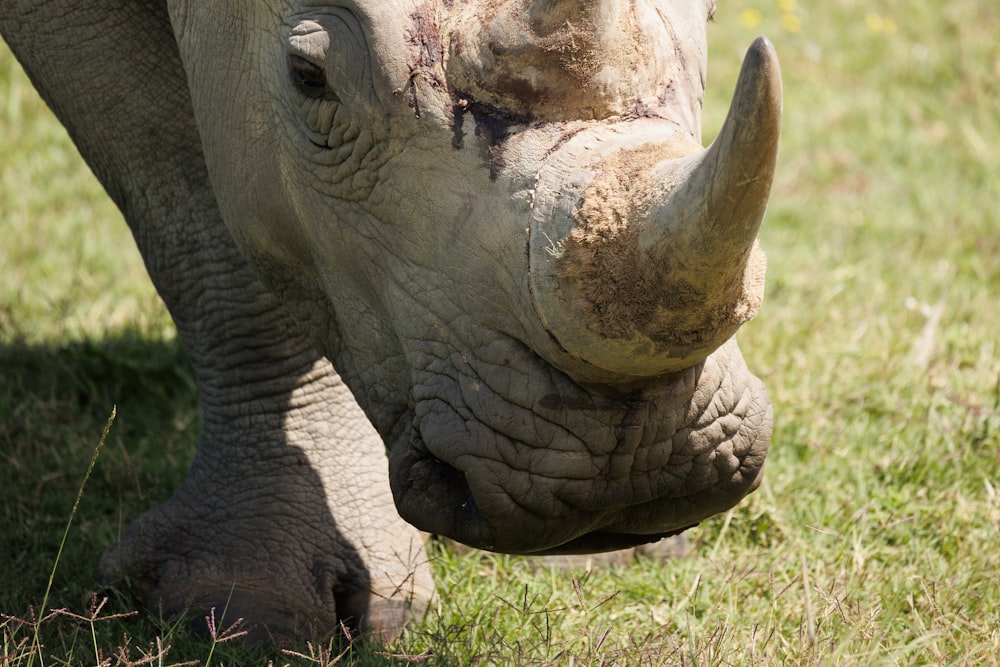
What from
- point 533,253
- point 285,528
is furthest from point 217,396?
point 533,253

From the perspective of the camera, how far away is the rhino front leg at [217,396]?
12.7 feet

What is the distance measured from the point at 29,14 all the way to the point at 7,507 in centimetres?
143

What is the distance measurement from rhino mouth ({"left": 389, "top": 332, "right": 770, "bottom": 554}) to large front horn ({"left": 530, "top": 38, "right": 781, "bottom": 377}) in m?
0.13

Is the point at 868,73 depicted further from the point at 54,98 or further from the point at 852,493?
the point at 54,98

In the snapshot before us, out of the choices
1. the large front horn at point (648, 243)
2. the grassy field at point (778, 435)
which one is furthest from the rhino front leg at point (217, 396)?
the large front horn at point (648, 243)

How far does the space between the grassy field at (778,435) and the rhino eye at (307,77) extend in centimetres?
121

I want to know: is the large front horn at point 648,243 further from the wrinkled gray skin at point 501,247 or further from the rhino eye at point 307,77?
the rhino eye at point 307,77

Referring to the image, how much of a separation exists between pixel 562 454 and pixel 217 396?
1.68 m

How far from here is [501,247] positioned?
2707 millimetres

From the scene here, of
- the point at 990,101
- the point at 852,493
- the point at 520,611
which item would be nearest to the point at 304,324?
the point at 520,611

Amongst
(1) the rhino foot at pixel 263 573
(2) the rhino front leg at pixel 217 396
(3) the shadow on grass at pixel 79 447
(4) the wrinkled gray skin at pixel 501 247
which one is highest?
(4) the wrinkled gray skin at pixel 501 247

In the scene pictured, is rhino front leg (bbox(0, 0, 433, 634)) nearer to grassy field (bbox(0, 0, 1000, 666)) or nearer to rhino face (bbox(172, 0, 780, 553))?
grassy field (bbox(0, 0, 1000, 666))

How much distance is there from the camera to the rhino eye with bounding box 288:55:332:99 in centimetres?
309

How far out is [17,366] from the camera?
521 centimetres
